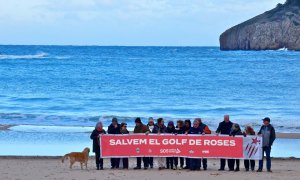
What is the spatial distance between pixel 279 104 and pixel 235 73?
44333mm

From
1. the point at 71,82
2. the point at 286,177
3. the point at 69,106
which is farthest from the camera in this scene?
the point at 71,82

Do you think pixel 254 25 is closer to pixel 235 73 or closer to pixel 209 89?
pixel 235 73

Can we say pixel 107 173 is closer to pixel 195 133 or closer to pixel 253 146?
pixel 195 133

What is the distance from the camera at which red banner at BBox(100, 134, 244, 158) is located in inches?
813

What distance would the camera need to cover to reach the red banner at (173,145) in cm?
2064

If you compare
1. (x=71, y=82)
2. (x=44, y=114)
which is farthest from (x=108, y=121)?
(x=71, y=82)

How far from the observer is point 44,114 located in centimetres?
4341

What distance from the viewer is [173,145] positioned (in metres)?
20.7

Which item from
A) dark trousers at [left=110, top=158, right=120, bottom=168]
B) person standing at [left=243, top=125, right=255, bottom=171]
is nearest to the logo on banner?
person standing at [left=243, top=125, right=255, bottom=171]

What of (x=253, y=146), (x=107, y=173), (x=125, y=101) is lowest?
(x=125, y=101)

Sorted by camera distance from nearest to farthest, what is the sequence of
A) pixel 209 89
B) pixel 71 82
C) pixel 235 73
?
pixel 209 89 < pixel 71 82 < pixel 235 73

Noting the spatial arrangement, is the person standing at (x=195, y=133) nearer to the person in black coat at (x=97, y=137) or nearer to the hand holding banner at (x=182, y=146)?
the hand holding banner at (x=182, y=146)

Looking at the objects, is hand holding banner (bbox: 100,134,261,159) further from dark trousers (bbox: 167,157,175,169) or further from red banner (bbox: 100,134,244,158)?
dark trousers (bbox: 167,157,175,169)

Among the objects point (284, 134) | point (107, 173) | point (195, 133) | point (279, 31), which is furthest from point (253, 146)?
point (279, 31)
